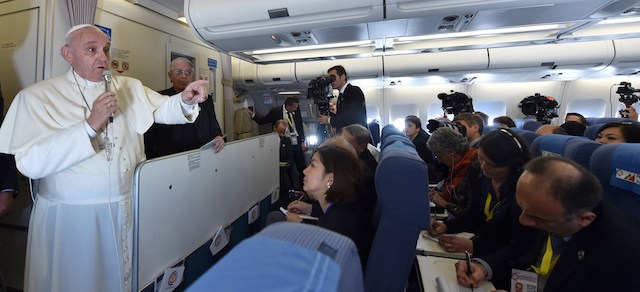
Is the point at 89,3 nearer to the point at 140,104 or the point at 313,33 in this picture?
the point at 140,104

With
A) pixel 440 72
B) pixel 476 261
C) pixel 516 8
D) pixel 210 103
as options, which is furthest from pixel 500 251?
pixel 440 72

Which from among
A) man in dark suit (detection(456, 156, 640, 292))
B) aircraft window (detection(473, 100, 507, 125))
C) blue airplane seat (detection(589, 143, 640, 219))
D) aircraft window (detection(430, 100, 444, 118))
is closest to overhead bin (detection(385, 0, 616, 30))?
blue airplane seat (detection(589, 143, 640, 219))

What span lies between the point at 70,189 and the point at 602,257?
7.96 feet

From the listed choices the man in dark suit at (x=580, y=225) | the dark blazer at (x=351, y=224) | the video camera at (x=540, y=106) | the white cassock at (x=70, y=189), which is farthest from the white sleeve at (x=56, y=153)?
the video camera at (x=540, y=106)

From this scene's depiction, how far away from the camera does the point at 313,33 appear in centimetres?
239

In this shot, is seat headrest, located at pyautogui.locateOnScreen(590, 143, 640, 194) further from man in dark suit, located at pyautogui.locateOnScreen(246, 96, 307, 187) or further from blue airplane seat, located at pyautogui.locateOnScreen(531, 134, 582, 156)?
man in dark suit, located at pyautogui.locateOnScreen(246, 96, 307, 187)

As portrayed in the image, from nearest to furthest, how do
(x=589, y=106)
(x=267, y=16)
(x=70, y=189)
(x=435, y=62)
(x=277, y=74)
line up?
(x=70, y=189) < (x=267, y=16) < (x=435, y=62) < (x=277, y=74) < (x=589, y=106)

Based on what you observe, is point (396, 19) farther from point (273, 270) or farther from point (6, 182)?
point (6, 182)

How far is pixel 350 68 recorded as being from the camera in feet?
18.2

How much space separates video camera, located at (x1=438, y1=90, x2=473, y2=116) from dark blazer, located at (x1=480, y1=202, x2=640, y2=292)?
3.68 m

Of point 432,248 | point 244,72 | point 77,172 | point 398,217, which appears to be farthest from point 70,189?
point 244,72

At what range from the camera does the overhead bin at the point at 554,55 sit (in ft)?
15.2

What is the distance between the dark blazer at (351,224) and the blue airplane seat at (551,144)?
4.39 feet

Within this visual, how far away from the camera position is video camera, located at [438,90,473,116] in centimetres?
454
